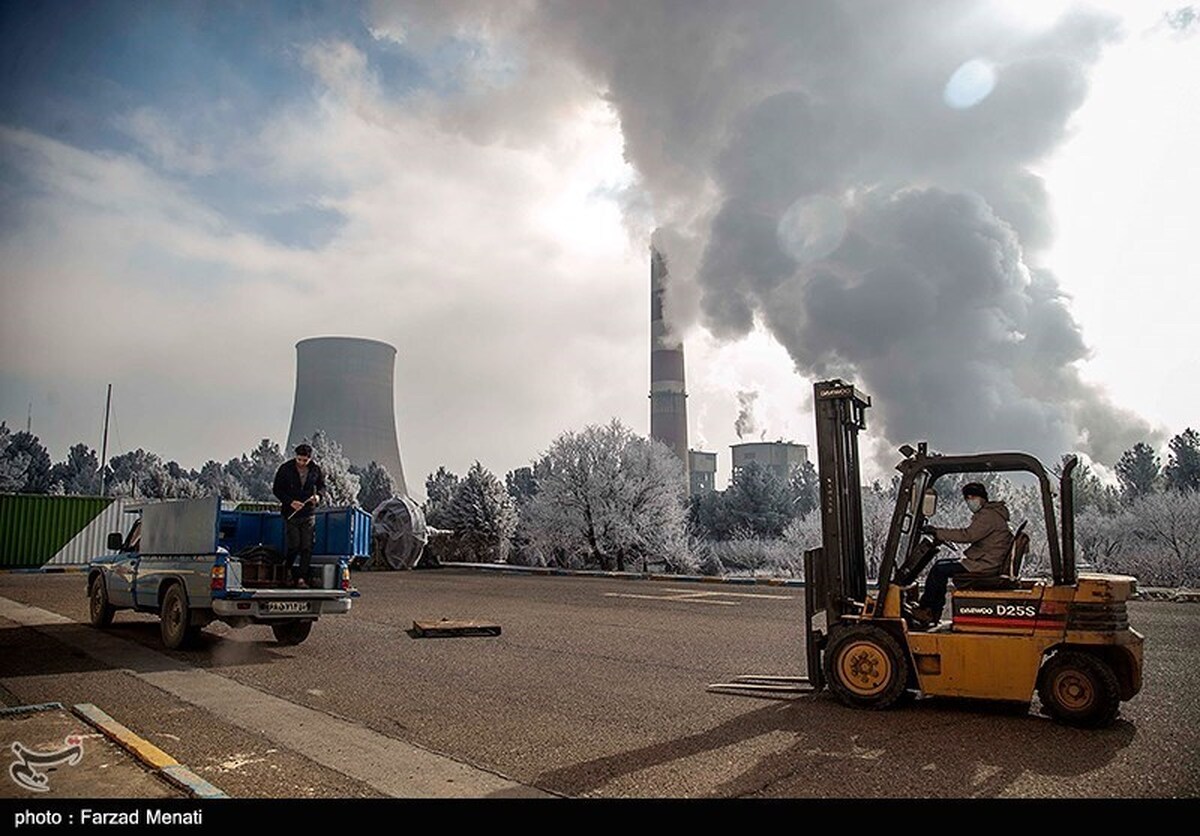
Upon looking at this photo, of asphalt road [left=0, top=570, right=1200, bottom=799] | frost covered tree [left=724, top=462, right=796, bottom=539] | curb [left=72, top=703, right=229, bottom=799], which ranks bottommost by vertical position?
asphalt road [left=0, top=570, right=1200, bottom=799]

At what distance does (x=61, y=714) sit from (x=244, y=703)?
1420mm

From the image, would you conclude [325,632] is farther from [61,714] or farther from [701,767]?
[701,767]

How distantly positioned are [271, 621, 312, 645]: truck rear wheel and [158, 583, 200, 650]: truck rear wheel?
1114 mm

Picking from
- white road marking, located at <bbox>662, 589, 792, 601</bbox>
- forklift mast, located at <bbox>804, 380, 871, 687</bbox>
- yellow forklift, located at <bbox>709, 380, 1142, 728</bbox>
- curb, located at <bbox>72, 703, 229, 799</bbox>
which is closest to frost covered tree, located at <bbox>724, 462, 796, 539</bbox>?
white road marking, located at <bbox>662, 589, 792, 601</bbox>

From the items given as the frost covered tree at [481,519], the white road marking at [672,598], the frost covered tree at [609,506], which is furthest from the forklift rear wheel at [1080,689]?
the frost covered tree at [481,519]

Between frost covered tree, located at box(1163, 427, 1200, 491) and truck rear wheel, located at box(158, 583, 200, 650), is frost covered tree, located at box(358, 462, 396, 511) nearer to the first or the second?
frost covered tree, located at box(1163, 427, 1200, 491)

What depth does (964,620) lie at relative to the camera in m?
7.35

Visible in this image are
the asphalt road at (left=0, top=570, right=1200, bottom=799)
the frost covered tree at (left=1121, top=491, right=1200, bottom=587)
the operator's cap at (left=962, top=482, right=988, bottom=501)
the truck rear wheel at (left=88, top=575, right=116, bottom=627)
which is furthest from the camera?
the frost covered tree at (left=1121, top=491, right=1200, bottom=587)

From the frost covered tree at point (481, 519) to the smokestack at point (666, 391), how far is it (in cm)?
3637

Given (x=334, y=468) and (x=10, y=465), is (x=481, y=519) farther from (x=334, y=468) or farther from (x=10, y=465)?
(x=10, y=465)

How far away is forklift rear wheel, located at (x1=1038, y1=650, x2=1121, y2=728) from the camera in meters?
6.81

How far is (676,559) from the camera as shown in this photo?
4397 cm

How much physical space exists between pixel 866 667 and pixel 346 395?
6305 centimetres
